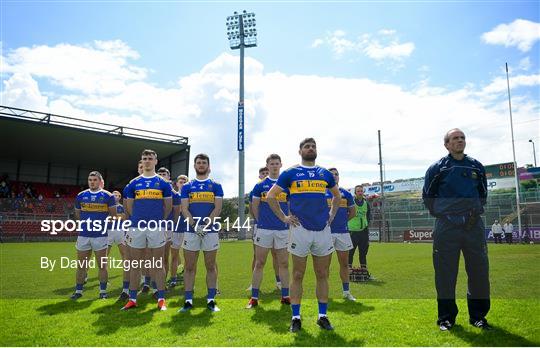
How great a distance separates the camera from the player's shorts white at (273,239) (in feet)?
22.0

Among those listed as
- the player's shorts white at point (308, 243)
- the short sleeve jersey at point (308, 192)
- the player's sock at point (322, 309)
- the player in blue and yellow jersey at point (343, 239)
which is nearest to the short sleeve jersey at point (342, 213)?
the player in blue and yellow jersey at point (343, 239)

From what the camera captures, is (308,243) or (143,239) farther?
(143,239)

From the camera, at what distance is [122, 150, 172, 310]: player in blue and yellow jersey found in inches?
250

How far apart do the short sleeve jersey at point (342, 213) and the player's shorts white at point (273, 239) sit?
101 cm

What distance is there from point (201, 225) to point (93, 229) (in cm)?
289

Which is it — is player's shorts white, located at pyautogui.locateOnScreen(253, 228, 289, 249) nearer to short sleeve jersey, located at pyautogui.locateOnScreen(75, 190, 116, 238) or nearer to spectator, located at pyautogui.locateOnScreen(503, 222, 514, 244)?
short sleeve jersey, located at pyautogui.locateOnScreen(75, 190, 116, 238)

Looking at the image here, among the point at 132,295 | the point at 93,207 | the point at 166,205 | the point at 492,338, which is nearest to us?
the point at 492,338

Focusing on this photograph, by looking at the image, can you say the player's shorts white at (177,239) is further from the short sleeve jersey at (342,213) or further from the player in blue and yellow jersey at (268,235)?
the short sleeve jersey at (342,213)

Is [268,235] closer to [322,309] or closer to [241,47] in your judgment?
[322,309]

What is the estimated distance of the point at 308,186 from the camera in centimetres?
500

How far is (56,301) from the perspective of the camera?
22.7ft

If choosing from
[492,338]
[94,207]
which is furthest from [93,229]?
[492,338]

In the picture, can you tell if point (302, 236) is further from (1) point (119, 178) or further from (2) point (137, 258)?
(1) point (119, 178)

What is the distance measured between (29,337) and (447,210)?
5.52 m
